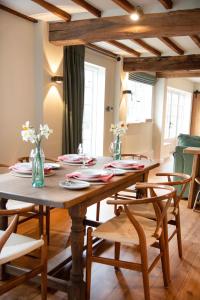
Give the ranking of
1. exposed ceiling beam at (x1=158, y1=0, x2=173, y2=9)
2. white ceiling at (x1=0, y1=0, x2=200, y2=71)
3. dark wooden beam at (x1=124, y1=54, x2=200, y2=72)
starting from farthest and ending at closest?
dark wooden beam at (x1=124, y1=54, x2=200, y2=72) < white ceiling at (x1=0, y1=0, x2=200, y2=71) < exposed ceiling beam at (x1=158, y1=0, x2=173, y2=9)

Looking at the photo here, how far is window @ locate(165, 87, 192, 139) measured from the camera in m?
9.88

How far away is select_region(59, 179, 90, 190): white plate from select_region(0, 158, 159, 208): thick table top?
3 cm

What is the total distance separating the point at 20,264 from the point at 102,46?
4.05 meters

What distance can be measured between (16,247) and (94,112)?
4.39 meters

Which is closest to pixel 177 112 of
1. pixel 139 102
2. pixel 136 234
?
pixel 139 102

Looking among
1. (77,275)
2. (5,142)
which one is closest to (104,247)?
(77,275)

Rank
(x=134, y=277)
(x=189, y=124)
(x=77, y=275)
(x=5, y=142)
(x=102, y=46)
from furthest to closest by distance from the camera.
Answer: (x=189, y=124), (x=102, y=46), (x=5, y=142), (x=134, y=277), (x=77, y=275)

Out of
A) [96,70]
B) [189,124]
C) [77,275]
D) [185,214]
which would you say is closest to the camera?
[77,275]

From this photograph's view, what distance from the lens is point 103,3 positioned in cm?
356

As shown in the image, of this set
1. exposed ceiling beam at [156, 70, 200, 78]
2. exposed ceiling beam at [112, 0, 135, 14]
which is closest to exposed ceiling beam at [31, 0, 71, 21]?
exposed ceiling beam at [112, 0, 135, 14]

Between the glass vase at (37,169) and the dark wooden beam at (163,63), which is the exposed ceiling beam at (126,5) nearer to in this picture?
the glass vase at (37,169)

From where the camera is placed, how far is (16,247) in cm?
181

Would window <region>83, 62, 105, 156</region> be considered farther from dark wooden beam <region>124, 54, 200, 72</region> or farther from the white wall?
the white wall

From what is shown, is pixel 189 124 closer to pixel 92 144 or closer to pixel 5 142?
pixel 92 144
